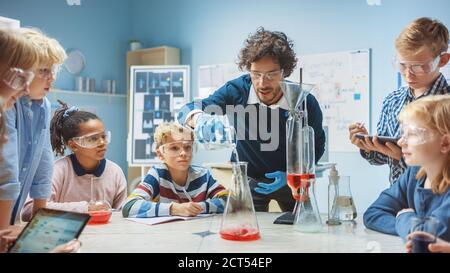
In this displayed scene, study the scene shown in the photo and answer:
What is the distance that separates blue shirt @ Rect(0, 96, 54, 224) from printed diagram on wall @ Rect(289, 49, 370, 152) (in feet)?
6.97

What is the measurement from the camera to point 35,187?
1347 mm

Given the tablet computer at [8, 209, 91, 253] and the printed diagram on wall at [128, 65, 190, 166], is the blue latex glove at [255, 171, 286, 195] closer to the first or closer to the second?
the tablet computer at [8, 209, 91, 253]

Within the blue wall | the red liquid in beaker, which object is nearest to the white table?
the red liquid in beaker

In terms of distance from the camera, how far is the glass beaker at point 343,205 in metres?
1.25

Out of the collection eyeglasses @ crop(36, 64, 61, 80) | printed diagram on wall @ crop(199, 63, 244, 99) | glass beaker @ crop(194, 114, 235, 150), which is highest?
printed diagram on wall @ crop(199, 63, 244, 99)

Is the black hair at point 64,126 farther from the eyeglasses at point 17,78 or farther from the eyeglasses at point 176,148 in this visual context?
the eyeglasses at point 17,78

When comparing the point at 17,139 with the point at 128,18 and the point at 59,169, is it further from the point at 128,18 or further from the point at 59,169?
the point at 128,18

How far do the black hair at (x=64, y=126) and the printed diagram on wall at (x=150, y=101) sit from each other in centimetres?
216

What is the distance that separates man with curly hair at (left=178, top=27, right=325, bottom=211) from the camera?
1.64 metres

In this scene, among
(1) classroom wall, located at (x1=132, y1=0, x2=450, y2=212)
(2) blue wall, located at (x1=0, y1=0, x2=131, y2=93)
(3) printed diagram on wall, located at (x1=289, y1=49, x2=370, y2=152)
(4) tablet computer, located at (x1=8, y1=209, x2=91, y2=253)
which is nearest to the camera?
(4) tablet computer, located at (x1=8, y1=209, x2=91, y2=253)

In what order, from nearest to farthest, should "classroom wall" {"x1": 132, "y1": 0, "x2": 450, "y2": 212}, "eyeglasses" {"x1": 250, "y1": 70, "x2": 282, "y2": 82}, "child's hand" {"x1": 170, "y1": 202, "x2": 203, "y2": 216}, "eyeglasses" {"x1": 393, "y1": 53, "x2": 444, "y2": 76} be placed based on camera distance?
"eyeglasses" {"x1": 393, "y1": 53, "x2": 444, "y2": 76}, "child's hand" {"x1": 170, "y1": 202, "x2": 203, "y2": 216}, "eyeglasses" {"x1": 250, "y1": 70, "x2": 282, "y2": 82}, "classroom wall" {"x1": 132, "y1": 0, "x2": 450, "y2": 212}

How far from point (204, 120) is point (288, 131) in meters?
0.36

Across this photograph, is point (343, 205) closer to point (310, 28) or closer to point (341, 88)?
point (341, 88)

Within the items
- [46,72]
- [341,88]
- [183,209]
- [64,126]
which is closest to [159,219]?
[183,209]
